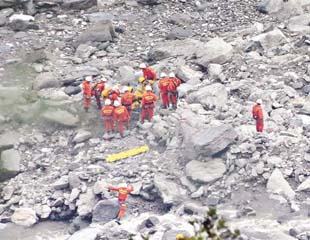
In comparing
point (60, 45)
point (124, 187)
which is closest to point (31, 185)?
point (124, 187)

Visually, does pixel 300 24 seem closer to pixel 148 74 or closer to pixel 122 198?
Result: pixel 148 74

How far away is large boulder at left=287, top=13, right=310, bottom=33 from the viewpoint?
22844 mm

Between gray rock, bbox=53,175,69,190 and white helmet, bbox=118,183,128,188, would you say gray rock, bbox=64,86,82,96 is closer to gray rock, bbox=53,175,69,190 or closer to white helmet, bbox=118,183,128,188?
gray rock, bbox=53,175,69,190

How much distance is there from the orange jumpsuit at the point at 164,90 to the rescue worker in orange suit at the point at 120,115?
41.9 inches

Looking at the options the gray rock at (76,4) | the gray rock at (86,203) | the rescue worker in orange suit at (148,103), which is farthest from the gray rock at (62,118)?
the gray rock at (76,4)

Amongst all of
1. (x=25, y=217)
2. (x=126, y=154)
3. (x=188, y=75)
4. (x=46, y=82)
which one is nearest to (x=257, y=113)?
(x=126, y=154)

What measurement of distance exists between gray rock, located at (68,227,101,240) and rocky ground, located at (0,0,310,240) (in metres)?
0.03

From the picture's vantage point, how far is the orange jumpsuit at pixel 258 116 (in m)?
17.9

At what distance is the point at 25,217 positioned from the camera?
684 inches

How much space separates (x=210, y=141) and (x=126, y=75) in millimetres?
4638

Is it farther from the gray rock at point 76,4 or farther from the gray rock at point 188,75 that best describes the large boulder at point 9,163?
the gray rock at point 76,4

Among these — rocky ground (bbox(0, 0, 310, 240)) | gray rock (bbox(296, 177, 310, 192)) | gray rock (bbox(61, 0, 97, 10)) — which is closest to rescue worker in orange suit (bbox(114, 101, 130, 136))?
rocky ground (bbox(0, 0, 310, 240))

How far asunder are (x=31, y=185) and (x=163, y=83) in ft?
12.5

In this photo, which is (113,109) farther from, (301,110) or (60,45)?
(60,45)
